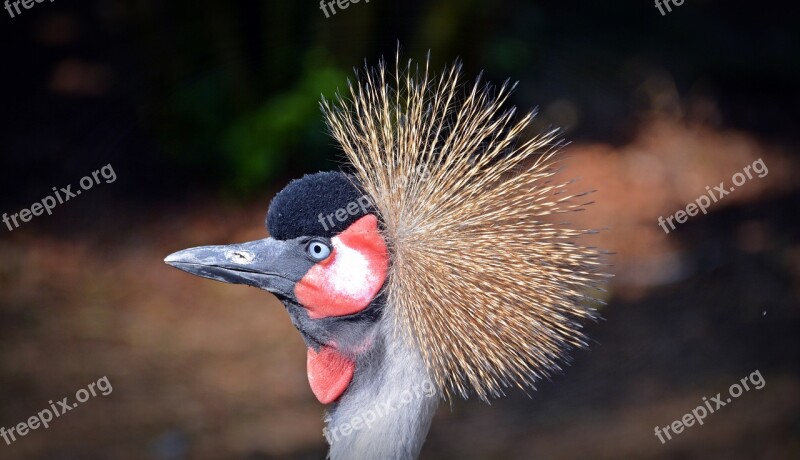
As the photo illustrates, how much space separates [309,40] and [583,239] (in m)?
1.54

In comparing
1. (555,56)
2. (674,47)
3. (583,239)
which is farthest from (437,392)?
(674,47)

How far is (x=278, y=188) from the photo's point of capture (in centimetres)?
394

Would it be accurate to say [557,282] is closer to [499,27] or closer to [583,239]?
[583,239]

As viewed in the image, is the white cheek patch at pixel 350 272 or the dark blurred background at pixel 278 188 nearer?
the white cheek patch at pixel 350 272

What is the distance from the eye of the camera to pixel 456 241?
1567 mm

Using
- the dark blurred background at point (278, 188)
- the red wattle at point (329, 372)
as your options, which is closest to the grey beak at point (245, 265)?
Answer: the red wattle at point (329, 372)

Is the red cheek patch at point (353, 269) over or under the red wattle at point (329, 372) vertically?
over

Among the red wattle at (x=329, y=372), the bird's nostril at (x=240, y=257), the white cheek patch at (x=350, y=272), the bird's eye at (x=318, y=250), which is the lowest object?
the red wattle at (x=329, y=372)

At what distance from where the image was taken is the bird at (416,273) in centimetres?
156

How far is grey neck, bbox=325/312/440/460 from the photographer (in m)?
1.57

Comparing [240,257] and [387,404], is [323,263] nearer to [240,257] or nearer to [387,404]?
[240,257]

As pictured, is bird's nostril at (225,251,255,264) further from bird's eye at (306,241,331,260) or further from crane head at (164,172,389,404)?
bird's eye at (306,241,331,260)

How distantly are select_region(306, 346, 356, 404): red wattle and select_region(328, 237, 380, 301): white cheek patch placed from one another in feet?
0.48

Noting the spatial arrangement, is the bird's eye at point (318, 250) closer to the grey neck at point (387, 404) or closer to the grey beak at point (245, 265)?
the grey beak at point (245, 265)
